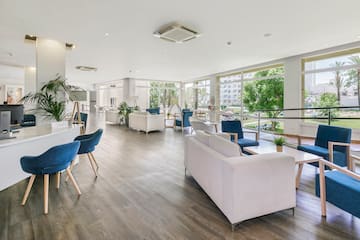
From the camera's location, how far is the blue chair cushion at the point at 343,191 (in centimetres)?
193

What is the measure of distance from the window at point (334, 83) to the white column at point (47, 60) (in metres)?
7.66

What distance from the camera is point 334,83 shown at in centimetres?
629

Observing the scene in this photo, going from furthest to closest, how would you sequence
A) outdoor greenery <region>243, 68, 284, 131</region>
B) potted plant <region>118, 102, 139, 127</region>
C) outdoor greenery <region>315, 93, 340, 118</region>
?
potted plant <region>118, 102, 139, 127</region>
outdoor greenery <region>243, 68, 284, 131</region>
outdoor greenery <region>315, 93, 340, 118</region>

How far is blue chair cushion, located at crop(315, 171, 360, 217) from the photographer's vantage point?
1.93 meters

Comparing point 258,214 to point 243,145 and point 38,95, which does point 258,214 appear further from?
point 38,95

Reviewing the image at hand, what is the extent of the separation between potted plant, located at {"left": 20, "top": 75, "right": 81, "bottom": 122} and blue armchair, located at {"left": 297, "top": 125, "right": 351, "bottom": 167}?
484 centimetres

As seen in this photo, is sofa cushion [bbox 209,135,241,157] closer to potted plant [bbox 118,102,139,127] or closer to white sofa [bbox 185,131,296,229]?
white sofa [bbox 185,131,296,229]

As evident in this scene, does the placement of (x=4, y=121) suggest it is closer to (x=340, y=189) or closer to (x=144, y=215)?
(x=144, y=215)

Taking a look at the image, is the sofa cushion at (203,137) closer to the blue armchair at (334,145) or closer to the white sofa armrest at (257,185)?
the white sofa armrest at (257,185)

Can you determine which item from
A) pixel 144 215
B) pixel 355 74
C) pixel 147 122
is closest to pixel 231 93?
pixel 147 122

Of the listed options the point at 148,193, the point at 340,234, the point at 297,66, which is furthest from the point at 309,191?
the point at 297,66

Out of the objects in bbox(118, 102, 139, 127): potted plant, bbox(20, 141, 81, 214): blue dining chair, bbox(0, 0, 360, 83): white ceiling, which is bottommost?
bbox(20, 141, 81, 214): blue dining chair

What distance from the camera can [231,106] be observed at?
10.3m

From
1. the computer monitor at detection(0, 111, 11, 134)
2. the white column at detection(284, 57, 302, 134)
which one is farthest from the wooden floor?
the white column at detection(284, 57, 302, 134)
